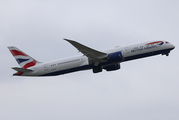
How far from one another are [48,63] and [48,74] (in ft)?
6.45

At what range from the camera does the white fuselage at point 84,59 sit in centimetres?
4925

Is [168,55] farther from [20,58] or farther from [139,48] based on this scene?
[20,58]

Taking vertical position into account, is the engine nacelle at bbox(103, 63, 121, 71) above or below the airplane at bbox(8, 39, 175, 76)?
below

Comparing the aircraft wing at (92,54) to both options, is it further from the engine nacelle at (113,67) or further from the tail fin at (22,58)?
the tail fin at (22,58)

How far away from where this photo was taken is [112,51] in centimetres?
5012

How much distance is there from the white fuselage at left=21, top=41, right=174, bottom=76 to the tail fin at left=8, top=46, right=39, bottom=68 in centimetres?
162

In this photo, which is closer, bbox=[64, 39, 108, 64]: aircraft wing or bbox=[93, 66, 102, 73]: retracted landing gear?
bbox=[64, 39, 108, 64]: aircraft wing

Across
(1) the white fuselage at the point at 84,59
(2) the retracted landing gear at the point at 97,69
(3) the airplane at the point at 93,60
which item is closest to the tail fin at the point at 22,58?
Answer: (3) the airplane at the point at 93,60

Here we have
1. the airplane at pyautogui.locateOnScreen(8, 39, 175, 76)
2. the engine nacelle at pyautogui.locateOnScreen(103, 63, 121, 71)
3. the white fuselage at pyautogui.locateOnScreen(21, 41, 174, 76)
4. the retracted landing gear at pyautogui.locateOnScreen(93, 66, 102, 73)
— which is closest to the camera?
the airplane at pyautogui.locateOnScreen(8, 39, 175, 76)

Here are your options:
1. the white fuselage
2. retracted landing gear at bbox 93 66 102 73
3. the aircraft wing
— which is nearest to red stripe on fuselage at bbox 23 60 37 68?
the white fuselage

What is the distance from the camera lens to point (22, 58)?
5353 cm

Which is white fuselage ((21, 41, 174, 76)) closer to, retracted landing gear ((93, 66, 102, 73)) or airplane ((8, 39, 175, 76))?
airplane ((8, 39, 175, 76))

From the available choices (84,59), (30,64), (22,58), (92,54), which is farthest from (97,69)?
(22,58)

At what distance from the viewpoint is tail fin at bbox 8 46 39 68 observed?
5306 cm
